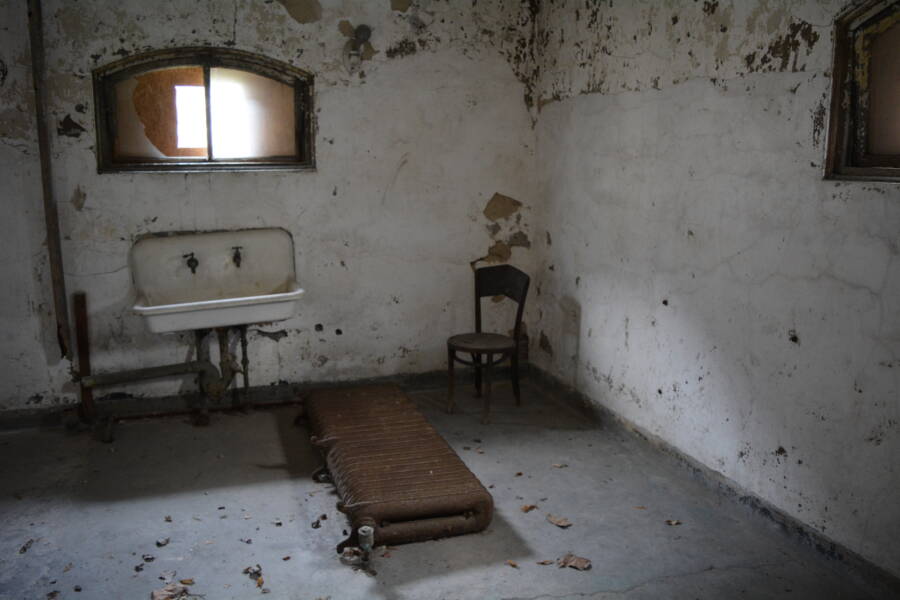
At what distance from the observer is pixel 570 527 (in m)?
3.42

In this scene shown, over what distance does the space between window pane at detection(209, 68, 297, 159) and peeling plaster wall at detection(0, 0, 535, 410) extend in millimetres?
169

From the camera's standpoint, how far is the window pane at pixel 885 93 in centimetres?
275

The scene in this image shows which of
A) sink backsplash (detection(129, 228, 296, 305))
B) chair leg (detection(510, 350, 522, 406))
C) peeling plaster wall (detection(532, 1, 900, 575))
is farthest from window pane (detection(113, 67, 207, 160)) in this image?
chair leg (detection(510, 350, 522, 406))

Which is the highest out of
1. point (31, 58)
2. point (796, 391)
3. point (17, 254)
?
point (31, 58)

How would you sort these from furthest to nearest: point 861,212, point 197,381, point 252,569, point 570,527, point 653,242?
point 197,381 < point 653,242 < point 570,527 < point 252,569 < point 861,212

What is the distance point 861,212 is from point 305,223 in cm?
316

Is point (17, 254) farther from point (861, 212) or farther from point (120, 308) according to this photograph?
point (861, 212)

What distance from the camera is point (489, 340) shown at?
478cm

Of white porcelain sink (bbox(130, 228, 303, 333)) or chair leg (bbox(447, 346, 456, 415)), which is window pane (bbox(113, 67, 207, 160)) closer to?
white porcelain sink (bbox(130, 228, 303, 333))

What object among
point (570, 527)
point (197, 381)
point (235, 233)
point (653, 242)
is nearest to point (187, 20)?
point (235, 233)

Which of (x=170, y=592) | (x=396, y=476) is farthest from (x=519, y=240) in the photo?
(x=170, y=592)

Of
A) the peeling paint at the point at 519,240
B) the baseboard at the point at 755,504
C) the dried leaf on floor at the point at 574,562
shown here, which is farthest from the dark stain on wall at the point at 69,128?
the dried leaf on floor at the point at 574,562

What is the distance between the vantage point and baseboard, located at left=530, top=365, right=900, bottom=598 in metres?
2.85

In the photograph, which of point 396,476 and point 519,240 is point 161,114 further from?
point 396,476
